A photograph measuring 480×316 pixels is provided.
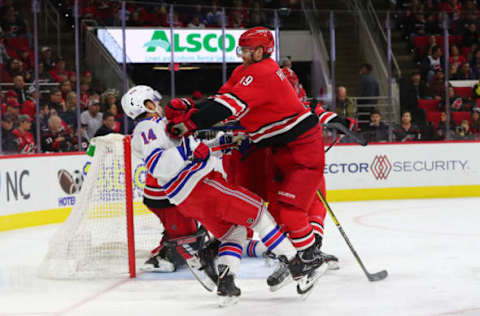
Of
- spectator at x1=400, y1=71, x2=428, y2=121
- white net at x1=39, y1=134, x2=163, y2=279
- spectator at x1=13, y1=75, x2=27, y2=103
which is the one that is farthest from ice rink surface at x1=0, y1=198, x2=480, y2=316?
spectator at x1=400, y1=71, x2=428, y2=121

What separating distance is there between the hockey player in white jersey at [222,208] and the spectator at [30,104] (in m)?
3.99

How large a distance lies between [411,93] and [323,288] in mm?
5768

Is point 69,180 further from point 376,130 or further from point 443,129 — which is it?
point 443,129

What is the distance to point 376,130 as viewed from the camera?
8492mm

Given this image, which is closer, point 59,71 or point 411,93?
point 59,71

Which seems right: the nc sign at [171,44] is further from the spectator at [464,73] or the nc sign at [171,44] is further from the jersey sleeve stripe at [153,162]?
the jersey sleeve stripe at [153,162]

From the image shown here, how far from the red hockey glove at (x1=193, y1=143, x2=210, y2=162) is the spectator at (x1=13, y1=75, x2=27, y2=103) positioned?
4.29 metres

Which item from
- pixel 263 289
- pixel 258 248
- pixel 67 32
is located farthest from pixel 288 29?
pixel 263 289

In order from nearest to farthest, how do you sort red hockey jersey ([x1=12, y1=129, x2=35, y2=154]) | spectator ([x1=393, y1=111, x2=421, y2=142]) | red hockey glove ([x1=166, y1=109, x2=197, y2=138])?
1. red hockey glove ([x1=166, y1=109, x2=197, y2=138])
2. red hockey jersey ([x1=12, y1=129, x2=35, y2=154])
3. spectator ([x1=393, y1=111, x2=421, y2=142])

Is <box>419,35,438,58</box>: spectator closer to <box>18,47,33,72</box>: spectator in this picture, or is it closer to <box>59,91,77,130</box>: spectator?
<box>59,91,77,130</box>: spectator

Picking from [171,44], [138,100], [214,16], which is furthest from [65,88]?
[138,100]

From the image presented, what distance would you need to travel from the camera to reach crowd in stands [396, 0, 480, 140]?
343 inches

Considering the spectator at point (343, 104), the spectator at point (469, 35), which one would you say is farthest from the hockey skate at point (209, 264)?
the spectator at point (469, 35)

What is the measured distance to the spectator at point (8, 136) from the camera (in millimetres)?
6637
